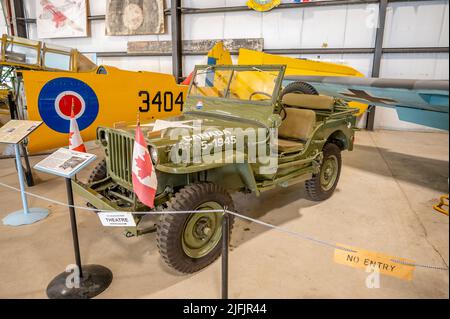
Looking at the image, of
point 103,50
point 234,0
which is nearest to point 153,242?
point 234,0

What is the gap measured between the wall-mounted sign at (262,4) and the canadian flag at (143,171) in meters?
9.09

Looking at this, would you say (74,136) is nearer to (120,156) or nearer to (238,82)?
(120,156)

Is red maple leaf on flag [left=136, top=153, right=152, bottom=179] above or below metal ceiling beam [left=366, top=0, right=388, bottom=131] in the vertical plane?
below

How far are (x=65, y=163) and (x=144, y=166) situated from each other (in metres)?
0.79

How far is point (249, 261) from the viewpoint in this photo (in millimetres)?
2914

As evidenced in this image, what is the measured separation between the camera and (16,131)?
147 inches

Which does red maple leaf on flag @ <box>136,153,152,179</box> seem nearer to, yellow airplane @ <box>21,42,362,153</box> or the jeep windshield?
the jeep windshield

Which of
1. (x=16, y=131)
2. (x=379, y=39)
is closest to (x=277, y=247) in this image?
(x=16, y=131)

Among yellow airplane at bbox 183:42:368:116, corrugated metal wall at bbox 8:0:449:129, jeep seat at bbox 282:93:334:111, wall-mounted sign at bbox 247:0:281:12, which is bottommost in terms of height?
jeep seat at bbox 282:93:334:111

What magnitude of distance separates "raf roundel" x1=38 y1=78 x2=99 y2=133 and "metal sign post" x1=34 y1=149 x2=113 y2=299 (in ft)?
7.63

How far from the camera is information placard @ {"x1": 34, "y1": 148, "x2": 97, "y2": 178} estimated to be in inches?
96.9

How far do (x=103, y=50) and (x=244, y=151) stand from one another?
36.5ft

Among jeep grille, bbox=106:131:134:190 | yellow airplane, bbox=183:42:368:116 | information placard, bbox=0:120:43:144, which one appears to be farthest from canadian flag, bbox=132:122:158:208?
yellow airplane, bbox=183:42:368:116

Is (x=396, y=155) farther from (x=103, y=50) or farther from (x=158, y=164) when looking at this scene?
(x=103, y=50)
